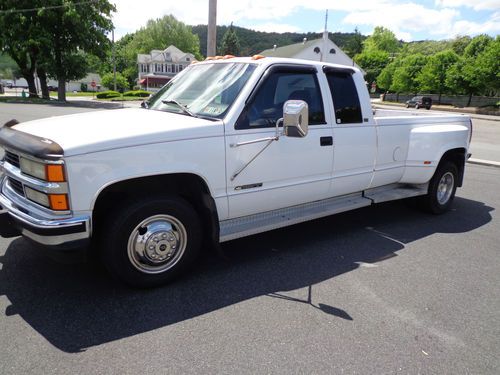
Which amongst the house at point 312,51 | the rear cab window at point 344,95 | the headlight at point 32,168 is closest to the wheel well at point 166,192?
the headlight at point 32,168

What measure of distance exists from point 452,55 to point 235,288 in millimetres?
56634

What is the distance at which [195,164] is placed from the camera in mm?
3422

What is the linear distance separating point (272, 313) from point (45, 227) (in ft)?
6.14

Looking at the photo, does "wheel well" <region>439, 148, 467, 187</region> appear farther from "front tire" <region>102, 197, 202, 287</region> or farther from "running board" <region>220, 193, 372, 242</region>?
"front tire" <region>102, 197, 202, 287</region>

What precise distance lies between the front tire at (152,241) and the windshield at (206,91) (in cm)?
95

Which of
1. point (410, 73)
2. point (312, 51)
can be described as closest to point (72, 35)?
point (312, 51)

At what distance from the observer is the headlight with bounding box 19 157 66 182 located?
113 inches

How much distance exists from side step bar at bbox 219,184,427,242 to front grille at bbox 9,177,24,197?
5.76 ft

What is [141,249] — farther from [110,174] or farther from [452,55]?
[452,55]

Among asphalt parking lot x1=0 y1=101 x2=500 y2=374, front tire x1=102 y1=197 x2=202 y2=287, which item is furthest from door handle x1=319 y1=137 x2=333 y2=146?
front tire x1=102 y1=197 x2=202 y2=287

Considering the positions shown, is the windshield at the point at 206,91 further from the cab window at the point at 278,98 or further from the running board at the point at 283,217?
the running board at the point at 283,217

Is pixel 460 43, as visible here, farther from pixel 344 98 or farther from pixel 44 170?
pixel 44 170

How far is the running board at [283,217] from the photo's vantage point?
3.82 m

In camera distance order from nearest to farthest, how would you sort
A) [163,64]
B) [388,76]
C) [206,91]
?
[206,91] → [388,76] → [163,64]
